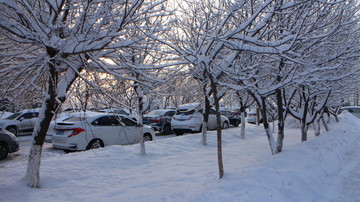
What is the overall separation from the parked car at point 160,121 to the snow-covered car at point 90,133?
4.45m

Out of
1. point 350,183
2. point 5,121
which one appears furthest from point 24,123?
point 350,183

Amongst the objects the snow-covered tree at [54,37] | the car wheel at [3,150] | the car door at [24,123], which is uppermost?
the snow-covered tree at [54,37]

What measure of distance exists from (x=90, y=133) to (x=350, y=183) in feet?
24.5

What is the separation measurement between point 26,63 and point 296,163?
569cm

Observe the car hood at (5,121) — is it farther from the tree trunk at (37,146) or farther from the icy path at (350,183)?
the icy path at (350,183)

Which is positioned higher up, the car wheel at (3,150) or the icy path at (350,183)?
the car wheel at (3,150)

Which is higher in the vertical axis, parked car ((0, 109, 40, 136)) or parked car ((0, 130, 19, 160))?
parked car ((0, 109, 40, 136))

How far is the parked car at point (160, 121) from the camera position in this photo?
51.8 feet

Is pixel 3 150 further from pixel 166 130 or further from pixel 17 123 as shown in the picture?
Result: pixel 166 130

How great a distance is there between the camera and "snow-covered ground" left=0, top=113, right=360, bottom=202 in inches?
178

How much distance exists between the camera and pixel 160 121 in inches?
622

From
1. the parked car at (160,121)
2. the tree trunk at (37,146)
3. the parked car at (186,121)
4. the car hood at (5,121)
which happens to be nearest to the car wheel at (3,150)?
the tree trunk at (37,146)

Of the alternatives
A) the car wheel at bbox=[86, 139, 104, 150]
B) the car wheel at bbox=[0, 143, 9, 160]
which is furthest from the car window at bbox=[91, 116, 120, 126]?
the car wheel at bbox=[0, 143, 9, 160]

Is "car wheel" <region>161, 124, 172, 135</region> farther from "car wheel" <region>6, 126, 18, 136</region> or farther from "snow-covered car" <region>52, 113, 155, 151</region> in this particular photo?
"car wheel" <region>6, 126, 18, 136</region>
